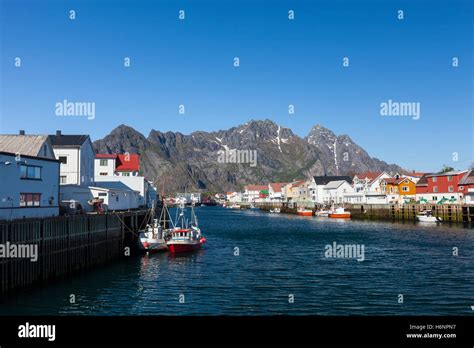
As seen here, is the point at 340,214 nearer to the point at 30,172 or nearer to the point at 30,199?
the point at 30,199

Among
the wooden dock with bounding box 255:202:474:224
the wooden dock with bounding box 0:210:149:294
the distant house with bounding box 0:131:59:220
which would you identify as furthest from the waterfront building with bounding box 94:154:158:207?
the wooden dock with bounding box 255:202:474:224

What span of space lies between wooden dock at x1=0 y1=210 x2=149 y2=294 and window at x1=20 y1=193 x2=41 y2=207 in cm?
387

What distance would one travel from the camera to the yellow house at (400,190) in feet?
429

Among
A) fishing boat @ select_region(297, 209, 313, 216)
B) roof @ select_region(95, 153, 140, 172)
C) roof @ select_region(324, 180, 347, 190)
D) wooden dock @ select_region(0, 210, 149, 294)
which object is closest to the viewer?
wooden dock @ select_region(0, 210, 149, 294)

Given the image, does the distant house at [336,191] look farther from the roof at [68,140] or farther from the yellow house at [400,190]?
the roof at [68,140]

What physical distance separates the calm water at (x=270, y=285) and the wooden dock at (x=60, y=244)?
1240 mm

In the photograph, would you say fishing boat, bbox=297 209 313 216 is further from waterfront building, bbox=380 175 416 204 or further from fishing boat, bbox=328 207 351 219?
waterfront building, bbox=380 175 416 204

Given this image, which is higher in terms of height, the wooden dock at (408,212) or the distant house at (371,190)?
the distant house at (371,190)

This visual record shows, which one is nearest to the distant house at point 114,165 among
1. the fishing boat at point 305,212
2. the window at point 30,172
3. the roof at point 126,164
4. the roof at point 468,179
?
the roof at point 126,164

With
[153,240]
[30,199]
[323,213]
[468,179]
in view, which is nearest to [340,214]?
[323,213]

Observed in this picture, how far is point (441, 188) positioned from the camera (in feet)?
373

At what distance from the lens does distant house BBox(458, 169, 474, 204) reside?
101350 mm
